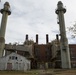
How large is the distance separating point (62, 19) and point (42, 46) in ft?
64.2

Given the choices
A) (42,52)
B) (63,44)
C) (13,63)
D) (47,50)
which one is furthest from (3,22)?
(47,50)

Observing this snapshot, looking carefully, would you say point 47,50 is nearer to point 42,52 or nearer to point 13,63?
point 42,52

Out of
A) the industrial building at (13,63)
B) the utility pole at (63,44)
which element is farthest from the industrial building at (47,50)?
the industrial building at (13,63)

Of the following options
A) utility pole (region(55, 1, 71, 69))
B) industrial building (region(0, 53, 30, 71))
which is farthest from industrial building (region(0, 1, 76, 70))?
industrial building (region(0, 53, 30, 71))

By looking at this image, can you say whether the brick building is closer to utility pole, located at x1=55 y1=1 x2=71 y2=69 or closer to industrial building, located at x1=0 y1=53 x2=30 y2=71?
utility pole, located at x1=55 y1=1 x2=71 y2=69

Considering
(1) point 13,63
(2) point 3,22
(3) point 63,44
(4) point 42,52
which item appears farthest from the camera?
(4) point 42,52

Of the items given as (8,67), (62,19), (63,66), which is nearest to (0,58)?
(8,67)

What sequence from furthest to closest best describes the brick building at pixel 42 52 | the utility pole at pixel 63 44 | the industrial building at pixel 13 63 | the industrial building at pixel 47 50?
the brick building at pixel 42 52 < the industrial building at pixel 47 50 < the utility pole at pixel 63 44 < the industrial building at pixel 13 63

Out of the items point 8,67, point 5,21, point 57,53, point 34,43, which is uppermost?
point 5,21

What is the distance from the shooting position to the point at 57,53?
56.8 meters

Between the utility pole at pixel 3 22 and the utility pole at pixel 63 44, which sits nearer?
the utility pole at pixel 63 44

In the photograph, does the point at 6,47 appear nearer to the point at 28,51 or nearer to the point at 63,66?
the point at 28,51

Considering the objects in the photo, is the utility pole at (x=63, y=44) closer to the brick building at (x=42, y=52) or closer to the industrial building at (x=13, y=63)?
the brick building at (x=42, y=52)

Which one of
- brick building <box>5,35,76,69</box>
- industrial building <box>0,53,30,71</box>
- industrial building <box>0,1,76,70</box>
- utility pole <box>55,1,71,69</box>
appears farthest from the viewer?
brick building <box>5,35,76,69</box>
